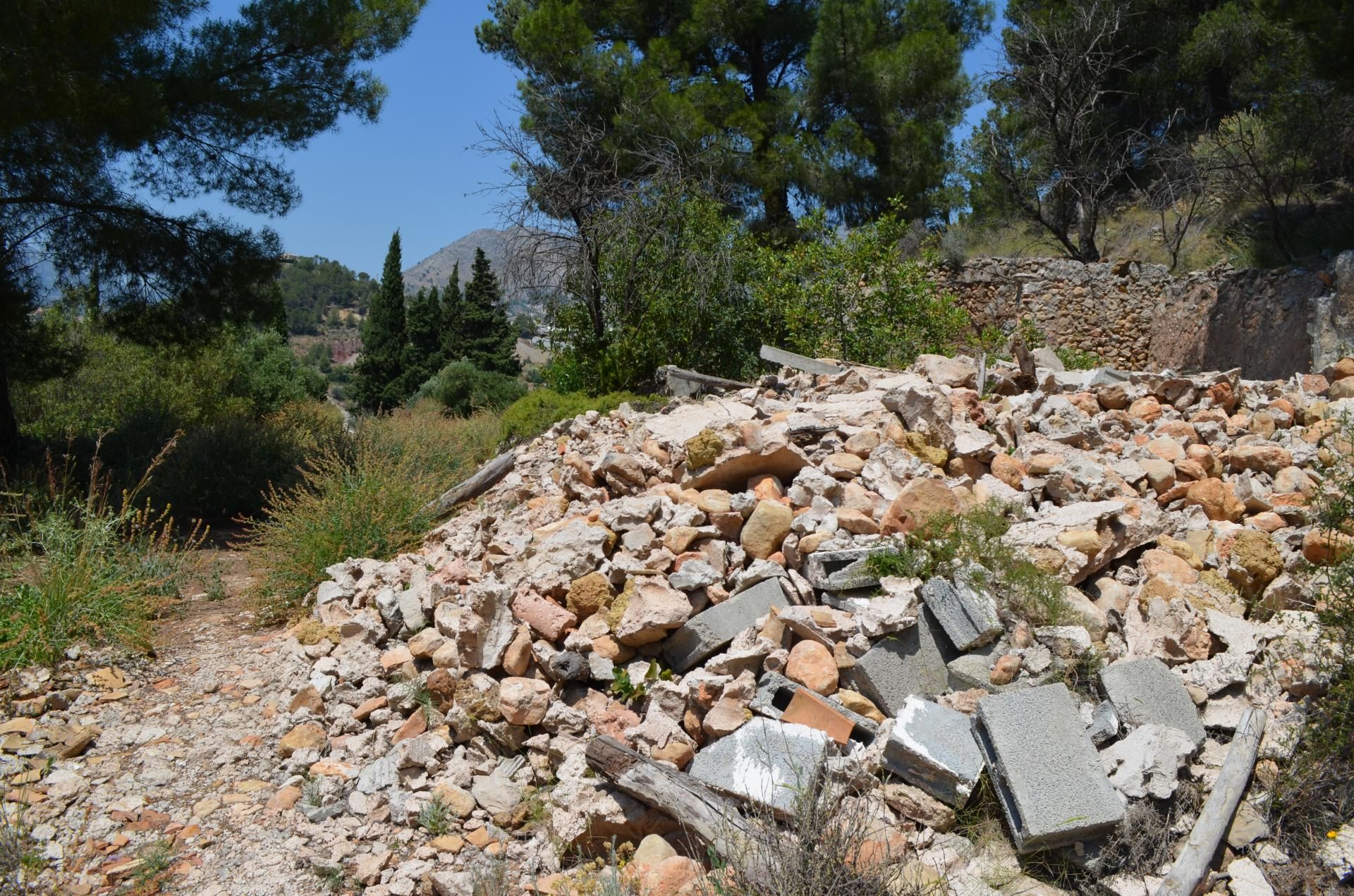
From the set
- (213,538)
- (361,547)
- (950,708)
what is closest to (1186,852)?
(950,708)

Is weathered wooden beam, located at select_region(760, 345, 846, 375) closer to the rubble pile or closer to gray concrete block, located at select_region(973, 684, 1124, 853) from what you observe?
the rubble pile

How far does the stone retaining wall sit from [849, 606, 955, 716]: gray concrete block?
8610 mm

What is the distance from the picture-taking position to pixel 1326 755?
3.13 meters

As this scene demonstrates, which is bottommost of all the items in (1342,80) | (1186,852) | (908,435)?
(1186,852)

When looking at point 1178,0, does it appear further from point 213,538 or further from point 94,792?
point 94,792

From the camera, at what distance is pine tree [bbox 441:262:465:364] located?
1206 inches

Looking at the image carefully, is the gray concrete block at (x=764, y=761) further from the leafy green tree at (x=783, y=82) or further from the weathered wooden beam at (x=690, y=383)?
the leafy green tree at (x=783, y=82)

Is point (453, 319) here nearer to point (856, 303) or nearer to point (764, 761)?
point (856, 303)

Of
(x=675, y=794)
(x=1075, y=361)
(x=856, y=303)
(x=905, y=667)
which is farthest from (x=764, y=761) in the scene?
(x=1075, y=361)

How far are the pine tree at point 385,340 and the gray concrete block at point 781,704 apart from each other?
94.4 feet

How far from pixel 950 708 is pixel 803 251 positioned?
312 inches

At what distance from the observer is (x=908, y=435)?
533cm

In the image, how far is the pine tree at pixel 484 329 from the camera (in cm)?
2897

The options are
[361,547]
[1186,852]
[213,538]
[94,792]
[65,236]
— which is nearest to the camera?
Answer: [1186,852]
